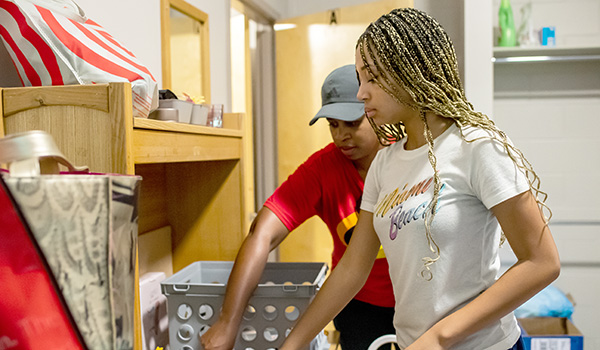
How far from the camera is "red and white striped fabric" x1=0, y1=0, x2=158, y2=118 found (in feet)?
3.16

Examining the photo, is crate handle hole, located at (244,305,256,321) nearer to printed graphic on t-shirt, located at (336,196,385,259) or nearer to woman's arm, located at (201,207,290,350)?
woman's arm, located at (201,207,290,350)

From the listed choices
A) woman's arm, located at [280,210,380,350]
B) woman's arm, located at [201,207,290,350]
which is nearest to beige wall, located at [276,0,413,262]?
woman's arm, located at [201,207,290,350]

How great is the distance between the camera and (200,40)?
2.16 meters

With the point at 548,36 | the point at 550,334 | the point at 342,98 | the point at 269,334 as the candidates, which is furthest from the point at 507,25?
the point at 269,334

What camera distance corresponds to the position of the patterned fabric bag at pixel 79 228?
17.0 inches

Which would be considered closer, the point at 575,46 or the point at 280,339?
the point at 280,339

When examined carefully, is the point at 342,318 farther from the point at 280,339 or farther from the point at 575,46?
the point at 575,46

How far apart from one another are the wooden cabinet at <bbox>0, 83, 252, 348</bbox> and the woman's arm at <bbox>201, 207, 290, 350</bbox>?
265mm

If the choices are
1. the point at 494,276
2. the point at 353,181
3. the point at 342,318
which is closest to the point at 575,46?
the point at 353,181

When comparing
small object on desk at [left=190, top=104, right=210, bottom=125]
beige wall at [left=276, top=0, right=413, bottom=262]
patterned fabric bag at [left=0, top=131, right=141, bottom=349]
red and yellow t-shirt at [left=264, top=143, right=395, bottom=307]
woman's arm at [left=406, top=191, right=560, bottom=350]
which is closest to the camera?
patterned fabric bag at [left=0, top=131, right=141, bottom=349]

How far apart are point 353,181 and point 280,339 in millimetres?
531

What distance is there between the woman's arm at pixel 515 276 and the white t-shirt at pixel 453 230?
4cm

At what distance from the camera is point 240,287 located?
1.27 meters

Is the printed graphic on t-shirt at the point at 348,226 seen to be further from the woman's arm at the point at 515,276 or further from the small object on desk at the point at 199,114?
the woman's arm at the point at 515,276
